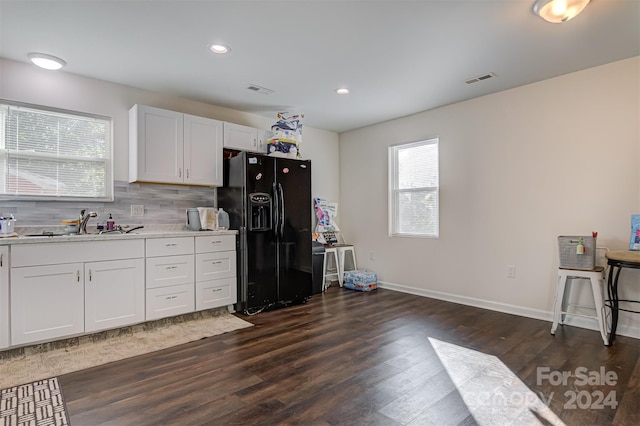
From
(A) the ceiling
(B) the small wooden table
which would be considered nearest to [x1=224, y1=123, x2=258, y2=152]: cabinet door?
(A) the ceiling

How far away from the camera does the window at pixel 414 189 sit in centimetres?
446

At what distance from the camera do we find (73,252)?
9.09 ft

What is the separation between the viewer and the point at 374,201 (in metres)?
5.09

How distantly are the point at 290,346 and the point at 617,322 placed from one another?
2.85m

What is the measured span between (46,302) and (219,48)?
2431 millimetres

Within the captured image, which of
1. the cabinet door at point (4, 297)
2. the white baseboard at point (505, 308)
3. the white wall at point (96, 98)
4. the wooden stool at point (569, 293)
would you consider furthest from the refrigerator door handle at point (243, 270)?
the wooden stool at point (569, 293)

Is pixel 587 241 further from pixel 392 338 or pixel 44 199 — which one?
pixel 44 199

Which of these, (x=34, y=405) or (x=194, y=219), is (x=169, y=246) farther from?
(x=34, y=405)

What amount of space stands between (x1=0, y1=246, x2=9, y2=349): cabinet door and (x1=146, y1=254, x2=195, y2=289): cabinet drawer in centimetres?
97

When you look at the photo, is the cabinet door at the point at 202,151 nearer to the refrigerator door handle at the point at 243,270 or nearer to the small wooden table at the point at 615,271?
the refrigerator door handle at the point at 243,270

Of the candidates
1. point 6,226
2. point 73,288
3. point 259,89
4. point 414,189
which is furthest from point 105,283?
point 414,189

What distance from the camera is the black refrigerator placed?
12.2ft

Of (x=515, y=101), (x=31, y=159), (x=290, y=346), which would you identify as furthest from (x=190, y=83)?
(x=515, y=101)

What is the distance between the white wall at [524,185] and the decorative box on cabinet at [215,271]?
226 cm
